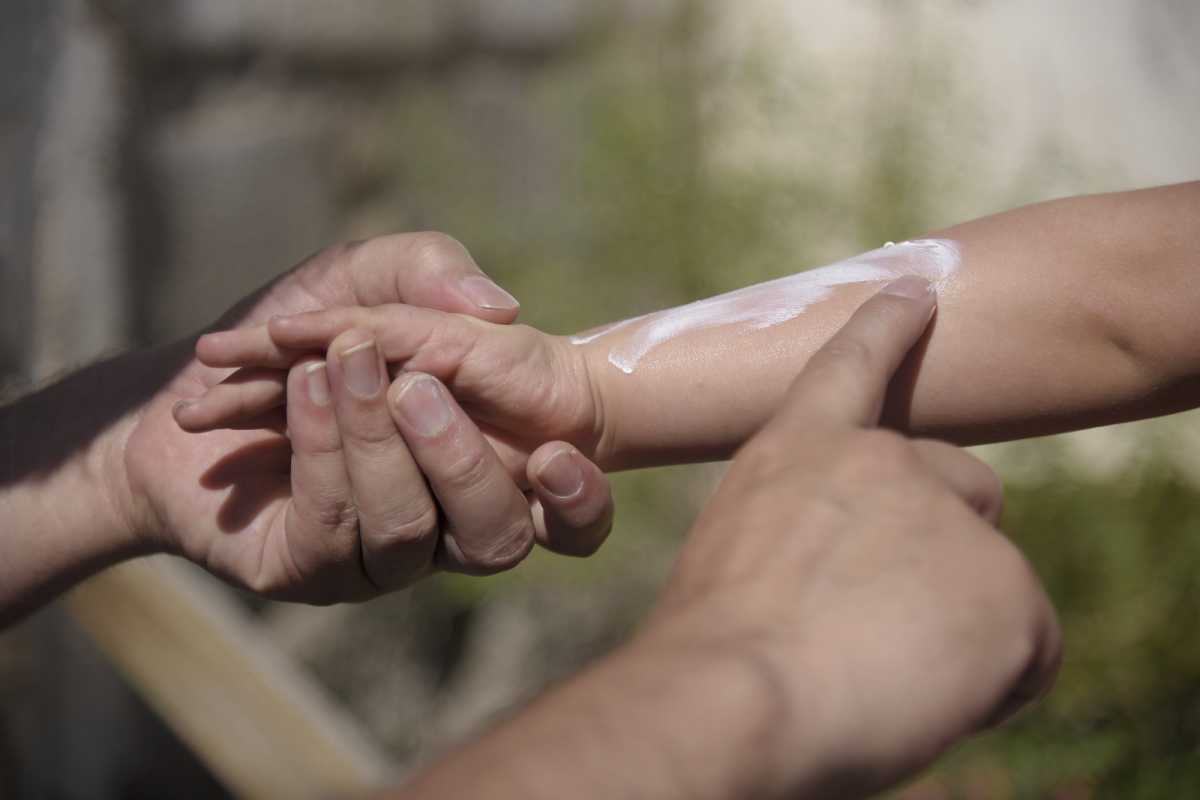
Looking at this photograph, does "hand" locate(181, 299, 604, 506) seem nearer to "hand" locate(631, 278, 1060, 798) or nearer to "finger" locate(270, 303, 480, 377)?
"finger" locate(270, 303, 480, 377)

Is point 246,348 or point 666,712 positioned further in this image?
point 246,348

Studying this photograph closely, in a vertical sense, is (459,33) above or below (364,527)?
above

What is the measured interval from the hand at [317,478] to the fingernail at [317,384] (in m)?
0.01

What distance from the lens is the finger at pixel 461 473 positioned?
3.76ft

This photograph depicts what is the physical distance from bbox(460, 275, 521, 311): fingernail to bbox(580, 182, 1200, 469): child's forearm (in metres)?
0.13

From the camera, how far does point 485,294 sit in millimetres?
1284

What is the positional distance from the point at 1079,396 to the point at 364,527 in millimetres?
788

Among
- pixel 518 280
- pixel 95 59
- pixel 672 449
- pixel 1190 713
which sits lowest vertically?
pixel 1190 713

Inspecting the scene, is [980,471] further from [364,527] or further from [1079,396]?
[364,527]

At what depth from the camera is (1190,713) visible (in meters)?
2.31

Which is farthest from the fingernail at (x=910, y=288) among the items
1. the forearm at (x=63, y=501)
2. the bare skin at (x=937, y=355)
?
the forearm at (x=63, y=501)

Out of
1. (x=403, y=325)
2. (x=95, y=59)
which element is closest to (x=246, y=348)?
(x=403, y=325)

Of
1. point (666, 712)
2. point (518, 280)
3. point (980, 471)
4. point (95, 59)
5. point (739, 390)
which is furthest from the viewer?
point (518, 280)

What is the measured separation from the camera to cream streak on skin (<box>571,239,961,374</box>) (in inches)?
51.9
